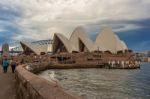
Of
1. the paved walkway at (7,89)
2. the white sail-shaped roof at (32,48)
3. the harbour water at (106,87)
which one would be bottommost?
the harbour water at (106,87)

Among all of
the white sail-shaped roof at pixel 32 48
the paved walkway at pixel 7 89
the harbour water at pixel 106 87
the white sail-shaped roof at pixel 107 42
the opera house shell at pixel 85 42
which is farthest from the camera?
the white sail-shaped roof at pixel 32 48

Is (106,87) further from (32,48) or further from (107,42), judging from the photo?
(32,48)

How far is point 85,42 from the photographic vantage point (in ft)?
274

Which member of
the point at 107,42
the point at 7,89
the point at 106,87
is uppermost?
the point at 107,42

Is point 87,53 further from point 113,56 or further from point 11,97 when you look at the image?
point 11,97

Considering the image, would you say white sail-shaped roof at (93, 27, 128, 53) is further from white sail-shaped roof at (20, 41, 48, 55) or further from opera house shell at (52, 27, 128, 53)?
white sail-shaped roof at (20, 41, 48, 55)

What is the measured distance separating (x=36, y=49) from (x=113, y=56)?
2540 cm

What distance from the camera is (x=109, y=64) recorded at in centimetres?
7200

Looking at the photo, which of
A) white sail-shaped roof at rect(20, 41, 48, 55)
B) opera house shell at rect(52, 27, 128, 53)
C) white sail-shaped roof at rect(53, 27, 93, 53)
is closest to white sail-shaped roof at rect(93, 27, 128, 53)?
opera house shell at rect(52, 27, 128, 53)

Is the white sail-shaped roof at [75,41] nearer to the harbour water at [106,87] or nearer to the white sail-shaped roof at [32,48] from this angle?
the white sail-shaped roof at [32,48]

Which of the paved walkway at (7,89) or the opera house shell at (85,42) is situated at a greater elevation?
the opera house shell at (85,42)

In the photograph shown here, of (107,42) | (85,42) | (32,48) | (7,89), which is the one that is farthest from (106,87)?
(32,48)

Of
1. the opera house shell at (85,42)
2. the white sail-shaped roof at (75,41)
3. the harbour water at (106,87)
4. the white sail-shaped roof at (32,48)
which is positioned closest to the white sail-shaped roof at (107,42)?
the opera house shell at (85,42)

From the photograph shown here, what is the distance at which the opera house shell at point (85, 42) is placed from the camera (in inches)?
3142
